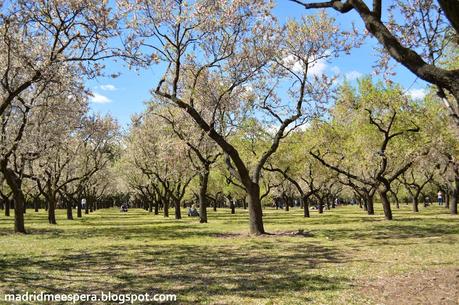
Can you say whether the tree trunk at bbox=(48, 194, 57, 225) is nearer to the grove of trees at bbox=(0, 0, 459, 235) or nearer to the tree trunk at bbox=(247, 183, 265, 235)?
the grove of trees at bbox=(0, 0, 459, 235)

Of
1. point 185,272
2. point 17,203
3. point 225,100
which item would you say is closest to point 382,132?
point 225,100

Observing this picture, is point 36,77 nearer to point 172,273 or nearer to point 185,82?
point 172,273

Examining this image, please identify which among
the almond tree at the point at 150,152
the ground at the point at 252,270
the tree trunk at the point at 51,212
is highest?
the almond tree at the point at 150,152

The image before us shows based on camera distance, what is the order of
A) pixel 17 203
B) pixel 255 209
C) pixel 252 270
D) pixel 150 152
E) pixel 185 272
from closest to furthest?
pixel 185 272 → pixel 252 270 → pixel 255 209 → pixel 17 203 → pixel 150 152

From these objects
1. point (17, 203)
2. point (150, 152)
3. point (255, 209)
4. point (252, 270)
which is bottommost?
point (252, 270)

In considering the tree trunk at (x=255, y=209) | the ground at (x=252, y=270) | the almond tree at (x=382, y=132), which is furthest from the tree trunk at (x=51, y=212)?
the almond tree at (x=382, y=132)

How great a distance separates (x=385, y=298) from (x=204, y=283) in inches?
172

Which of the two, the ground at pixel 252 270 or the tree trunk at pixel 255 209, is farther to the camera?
the tree trunk at pixel 255 209

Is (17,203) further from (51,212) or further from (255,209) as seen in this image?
(255,209)

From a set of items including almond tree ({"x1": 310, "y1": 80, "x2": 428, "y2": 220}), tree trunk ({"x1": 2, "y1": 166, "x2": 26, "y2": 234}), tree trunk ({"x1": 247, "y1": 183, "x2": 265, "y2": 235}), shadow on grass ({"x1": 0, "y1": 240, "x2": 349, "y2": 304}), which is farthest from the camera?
almond tree ({"x1": 310, "y1": 80, "x2": 428, "y2": 220})


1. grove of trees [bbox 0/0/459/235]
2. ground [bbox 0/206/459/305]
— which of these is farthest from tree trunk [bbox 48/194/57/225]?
ground [bbox 0/206/459/305]

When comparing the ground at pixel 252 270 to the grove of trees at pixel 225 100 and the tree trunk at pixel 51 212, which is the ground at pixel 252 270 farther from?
the tree trunk at pixel 51 212

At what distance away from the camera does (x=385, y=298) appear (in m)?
9.08

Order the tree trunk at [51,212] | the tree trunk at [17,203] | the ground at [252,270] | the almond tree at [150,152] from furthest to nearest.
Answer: the almond tree at [150,152] < the tree trunk at [51,212] < the tree trunk at [17,203] < the ground at [252,270]
